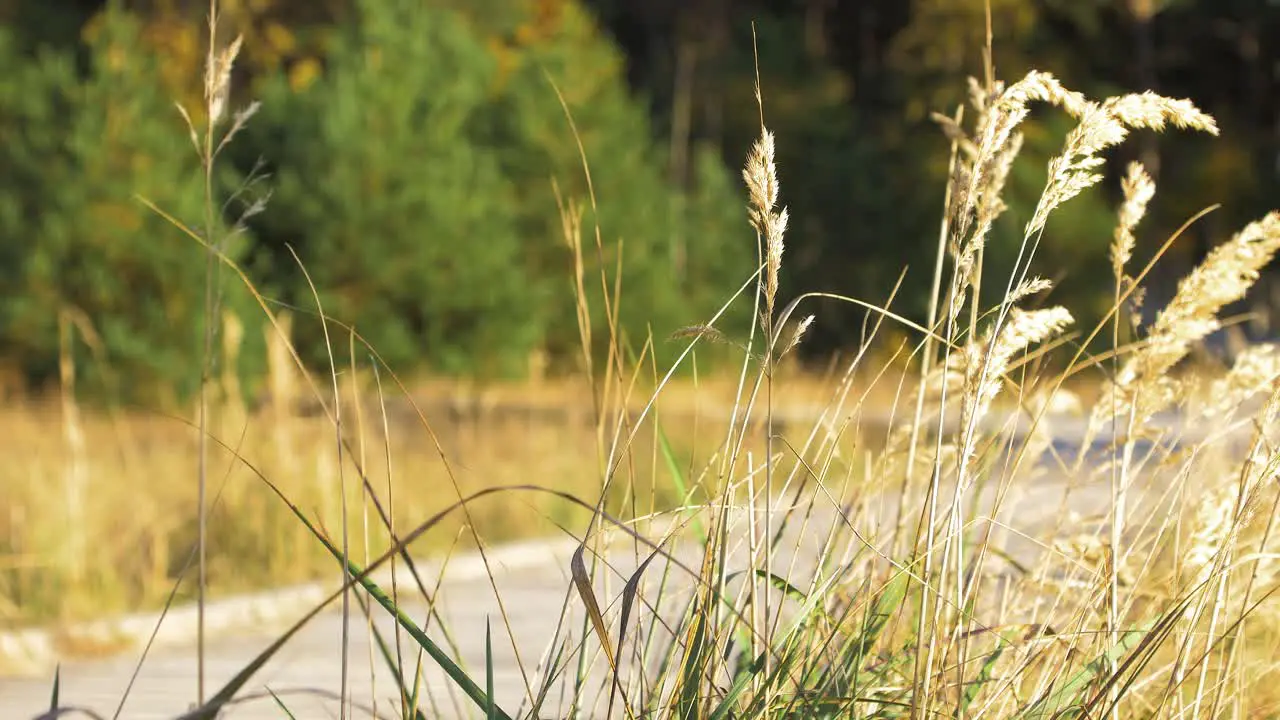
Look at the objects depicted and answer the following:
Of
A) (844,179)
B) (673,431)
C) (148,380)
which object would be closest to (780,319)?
(673,431)

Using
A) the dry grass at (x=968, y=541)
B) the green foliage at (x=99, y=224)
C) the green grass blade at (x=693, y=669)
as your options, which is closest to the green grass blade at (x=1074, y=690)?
the dry grass at (x=968, y=541)

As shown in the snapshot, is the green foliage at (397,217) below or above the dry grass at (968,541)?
below

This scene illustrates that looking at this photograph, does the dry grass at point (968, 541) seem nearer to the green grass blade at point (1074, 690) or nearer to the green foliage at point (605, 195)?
the green grass blade at point (1074, 690)

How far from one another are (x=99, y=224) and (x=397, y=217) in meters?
3.79

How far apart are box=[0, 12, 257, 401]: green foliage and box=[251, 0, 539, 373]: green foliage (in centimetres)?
217

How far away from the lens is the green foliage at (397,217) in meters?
22.3

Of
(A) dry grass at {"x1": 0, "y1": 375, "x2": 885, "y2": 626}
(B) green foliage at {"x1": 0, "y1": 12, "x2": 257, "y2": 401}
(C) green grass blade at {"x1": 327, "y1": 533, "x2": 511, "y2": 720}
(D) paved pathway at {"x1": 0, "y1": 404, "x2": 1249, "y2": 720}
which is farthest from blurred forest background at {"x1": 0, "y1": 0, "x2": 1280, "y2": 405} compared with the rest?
(D) paved pathway at {"x1": 0, "y1": 404, "x2": 1249, "y2": 720}

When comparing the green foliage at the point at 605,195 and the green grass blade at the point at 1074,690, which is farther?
the green foliage at the point at 605,195

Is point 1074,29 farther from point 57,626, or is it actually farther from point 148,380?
point 57,626

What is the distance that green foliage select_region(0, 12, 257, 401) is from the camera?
19609 mm

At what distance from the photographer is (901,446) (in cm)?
374

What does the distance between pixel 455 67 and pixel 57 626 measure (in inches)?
779

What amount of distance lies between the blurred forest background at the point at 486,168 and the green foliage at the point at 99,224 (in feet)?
0.11

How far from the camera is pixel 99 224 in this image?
19984 millimetres
